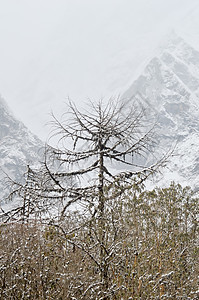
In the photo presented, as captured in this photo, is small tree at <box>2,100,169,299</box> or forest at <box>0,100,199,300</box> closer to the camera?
forest at <box>0,100,199,300</box>

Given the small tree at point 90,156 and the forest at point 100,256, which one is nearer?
the forest at point 100,256

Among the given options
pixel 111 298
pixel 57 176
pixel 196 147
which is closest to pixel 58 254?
pixel 111 298

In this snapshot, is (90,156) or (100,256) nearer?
(100,256)

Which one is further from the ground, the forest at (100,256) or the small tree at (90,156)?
the small tree at (90,156)

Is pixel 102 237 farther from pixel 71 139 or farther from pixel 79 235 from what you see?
pixel 71 139

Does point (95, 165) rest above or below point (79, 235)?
above

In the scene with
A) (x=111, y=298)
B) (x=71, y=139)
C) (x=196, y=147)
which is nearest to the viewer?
(x=111, y=298)

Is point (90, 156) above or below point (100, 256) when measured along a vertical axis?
above

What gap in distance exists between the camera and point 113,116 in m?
8.56

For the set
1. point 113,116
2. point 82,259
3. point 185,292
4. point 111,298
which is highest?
point 113,116

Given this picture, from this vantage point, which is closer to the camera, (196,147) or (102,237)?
(102,237)

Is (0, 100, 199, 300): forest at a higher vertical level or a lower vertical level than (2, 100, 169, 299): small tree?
lower

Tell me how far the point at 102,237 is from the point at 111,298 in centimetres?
81

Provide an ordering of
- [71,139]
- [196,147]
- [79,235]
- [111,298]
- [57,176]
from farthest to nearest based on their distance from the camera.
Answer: [196,147] < [71,139] < [57,176] < [79,235] < [111,298]
